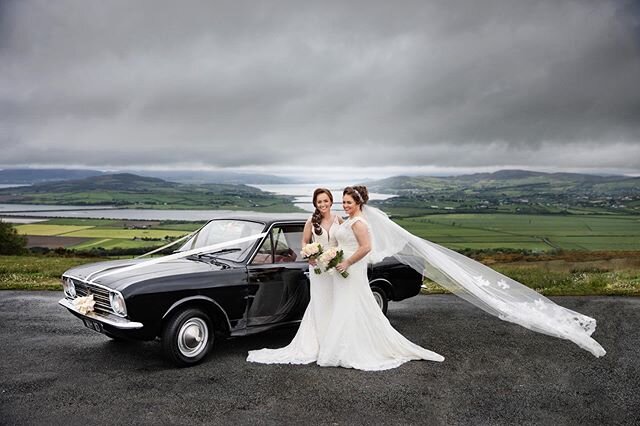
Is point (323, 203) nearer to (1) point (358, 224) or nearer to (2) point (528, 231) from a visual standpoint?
(1) point (358, 224)

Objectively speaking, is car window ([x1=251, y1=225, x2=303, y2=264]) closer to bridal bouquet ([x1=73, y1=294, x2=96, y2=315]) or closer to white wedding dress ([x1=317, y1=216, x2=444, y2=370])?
white wedding dress ([x1=317, y1=216, x2=444, y2=370])

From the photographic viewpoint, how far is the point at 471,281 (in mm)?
7949

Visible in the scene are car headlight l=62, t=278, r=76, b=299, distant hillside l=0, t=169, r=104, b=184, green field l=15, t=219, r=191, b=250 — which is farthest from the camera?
distant hillside l=0, t=169, r=104, b=184

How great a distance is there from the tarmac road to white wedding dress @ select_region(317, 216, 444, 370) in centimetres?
22

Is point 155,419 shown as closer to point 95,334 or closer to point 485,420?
point 485,420

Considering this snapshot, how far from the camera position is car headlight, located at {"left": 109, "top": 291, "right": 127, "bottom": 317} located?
19.6ft

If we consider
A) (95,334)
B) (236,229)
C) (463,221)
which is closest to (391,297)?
A: (236,229)

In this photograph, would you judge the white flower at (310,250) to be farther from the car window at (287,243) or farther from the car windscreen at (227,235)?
the car windscreen at (227,235)

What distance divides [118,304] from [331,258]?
2742 millimetres

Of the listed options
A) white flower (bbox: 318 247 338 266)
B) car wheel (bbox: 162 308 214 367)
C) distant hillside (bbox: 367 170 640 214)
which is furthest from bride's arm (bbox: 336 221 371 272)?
distant hillside (bbox: 367 170 640 214)

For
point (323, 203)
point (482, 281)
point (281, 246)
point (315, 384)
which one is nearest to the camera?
point (315, 384)

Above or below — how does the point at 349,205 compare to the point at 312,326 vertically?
above

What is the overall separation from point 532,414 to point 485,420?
58 cm

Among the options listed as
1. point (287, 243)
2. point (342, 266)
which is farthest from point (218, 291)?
point (342, 266)
